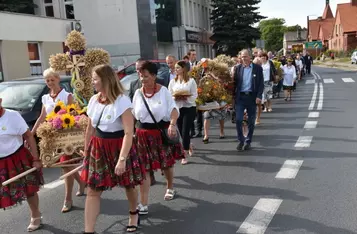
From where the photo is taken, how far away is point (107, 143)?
4258mm

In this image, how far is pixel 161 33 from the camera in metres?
35.6

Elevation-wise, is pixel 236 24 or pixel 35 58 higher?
pixel 236 24

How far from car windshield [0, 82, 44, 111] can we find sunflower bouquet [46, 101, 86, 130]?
3.05 m

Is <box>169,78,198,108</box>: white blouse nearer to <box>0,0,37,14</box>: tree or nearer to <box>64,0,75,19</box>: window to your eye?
<box>0,0,37,14</box>: tree

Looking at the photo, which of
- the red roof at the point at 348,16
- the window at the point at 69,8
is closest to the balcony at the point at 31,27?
the window at the point at 69,8

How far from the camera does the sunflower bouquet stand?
15.7 ft

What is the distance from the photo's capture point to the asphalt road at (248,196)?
15.7 feet

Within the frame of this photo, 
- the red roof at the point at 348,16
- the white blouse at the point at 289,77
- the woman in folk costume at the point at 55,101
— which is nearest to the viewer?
the woman in folk costume at the point at 55,101

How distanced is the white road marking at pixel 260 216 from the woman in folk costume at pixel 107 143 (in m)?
1.32

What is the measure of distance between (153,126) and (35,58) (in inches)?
712

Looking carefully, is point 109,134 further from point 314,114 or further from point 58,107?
point 314,114

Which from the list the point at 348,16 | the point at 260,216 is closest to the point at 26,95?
the point at 260,216

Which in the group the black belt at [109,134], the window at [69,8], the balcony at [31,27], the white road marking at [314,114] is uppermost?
the window at [69,8]

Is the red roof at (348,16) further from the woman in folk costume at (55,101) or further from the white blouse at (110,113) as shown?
the white blouse at (110,113)
